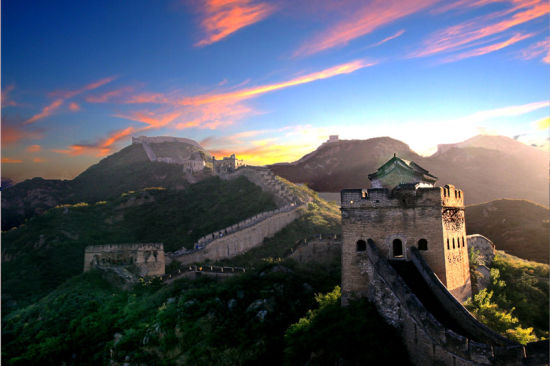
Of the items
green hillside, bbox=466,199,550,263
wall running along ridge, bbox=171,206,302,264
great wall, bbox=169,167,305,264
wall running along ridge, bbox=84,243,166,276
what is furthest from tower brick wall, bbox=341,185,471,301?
green hillside, bbox=466,199,550,263

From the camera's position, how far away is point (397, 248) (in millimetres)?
17125

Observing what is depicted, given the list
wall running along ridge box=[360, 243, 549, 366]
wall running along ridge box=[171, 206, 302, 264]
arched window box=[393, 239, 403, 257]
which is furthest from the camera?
wall running along ridge box=[171, 206, 302, 264]

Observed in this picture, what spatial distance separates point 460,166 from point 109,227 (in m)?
68.1

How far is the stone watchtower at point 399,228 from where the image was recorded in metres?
16.6

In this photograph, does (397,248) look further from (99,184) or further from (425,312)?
(99,184)

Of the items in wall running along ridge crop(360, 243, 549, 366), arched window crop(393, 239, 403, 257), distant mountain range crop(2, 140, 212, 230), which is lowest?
wall running along ridge crop(360, 243, 549, 366)

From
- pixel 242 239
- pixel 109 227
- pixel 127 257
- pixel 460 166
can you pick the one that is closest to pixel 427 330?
pixel 127 257

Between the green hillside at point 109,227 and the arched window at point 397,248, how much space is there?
31898 millimetres

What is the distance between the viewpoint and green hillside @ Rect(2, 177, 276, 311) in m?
42.7

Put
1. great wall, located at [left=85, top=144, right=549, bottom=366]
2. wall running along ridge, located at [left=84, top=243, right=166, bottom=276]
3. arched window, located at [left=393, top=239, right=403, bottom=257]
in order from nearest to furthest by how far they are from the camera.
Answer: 1. great wall, located at [left=85, top=144, right=549, bottom=366]
2. arched window, located at [left=393, top=239, right=403, bottom=257]
3. wall running along ridge, located at [left=84, top=243, right=166, bottom=276]

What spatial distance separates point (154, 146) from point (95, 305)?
98334 mm

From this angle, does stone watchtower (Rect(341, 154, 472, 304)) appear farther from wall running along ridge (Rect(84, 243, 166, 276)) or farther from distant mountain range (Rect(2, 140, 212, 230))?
distant mountain range (Rect(2, 140, 212, 230))

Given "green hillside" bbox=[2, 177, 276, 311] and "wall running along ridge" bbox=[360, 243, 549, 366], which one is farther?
"green hillside" bbox=[2, 177, 276, 311]

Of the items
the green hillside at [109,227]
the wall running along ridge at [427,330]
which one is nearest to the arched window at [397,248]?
the wall running along ridge at [427,330]
